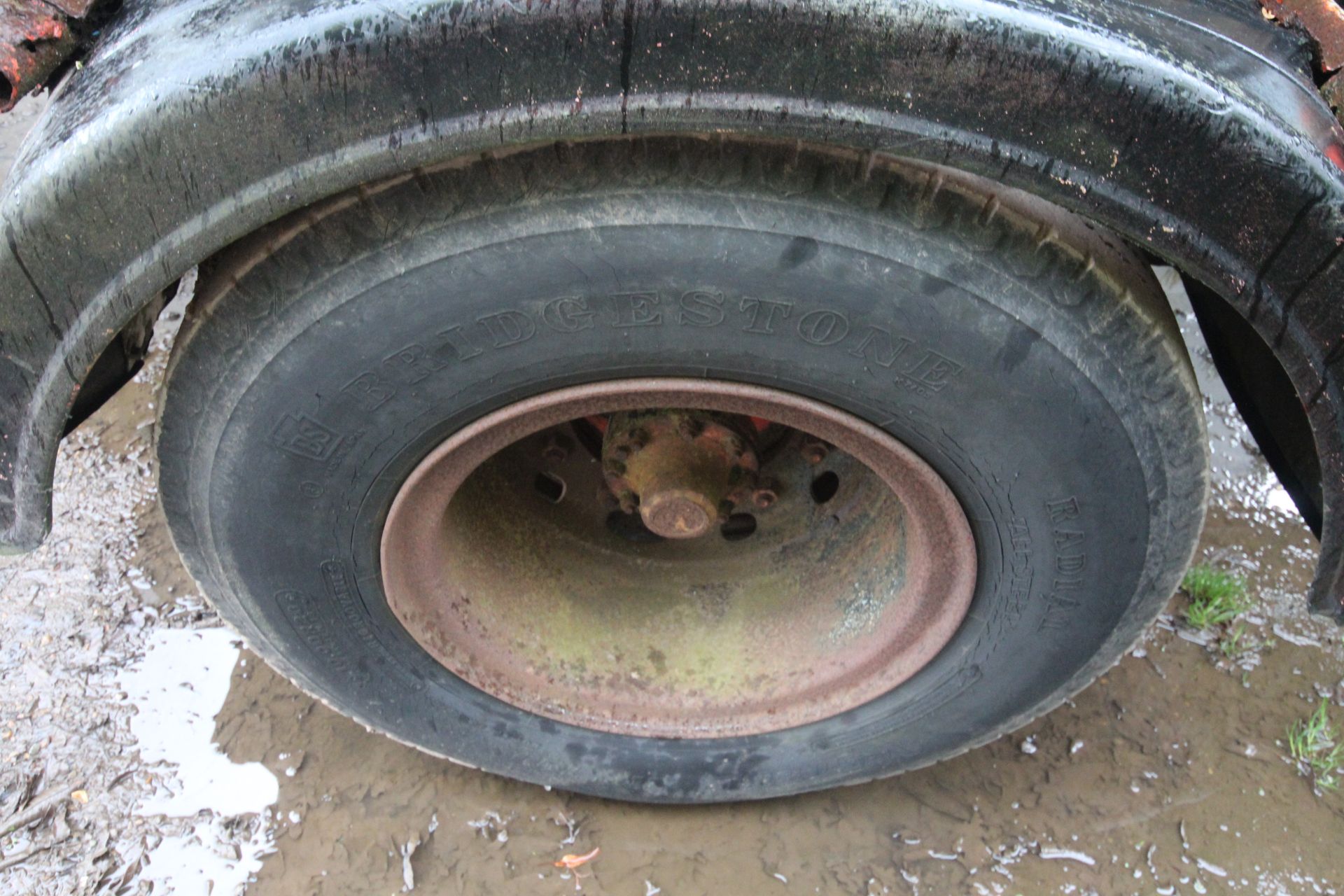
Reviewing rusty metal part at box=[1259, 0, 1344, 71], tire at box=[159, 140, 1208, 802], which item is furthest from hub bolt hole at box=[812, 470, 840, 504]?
rusty metal part at box=[1259, 0, 1344, 71]

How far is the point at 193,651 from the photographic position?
225cm

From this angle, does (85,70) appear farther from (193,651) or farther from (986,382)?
(193,651)

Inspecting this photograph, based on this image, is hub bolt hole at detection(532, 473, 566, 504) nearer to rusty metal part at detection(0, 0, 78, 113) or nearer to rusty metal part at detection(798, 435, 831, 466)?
rusty metal part at detection(798, 435, 831, 466)

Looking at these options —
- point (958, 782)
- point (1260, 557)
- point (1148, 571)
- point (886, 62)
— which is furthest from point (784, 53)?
point (1260, 557)

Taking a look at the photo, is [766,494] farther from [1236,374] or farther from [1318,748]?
[1318,748]

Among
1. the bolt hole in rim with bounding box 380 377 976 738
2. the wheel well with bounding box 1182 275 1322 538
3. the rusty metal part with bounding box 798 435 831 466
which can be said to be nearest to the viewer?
the wheel well with bounding box 1182 275 1322 538

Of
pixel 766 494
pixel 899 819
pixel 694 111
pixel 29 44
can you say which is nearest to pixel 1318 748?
pixel 899 819

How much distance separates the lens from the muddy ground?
1928 millimetres

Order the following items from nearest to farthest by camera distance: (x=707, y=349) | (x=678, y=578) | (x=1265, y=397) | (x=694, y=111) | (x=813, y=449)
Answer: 1. (x=694, y=111)
2. (x=707, y=349)
3. (x=1265, y=397)
4. (x=813, y=449)
5. (x=678, y=578)

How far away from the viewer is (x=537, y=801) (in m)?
2.05

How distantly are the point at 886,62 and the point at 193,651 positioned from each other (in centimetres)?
198

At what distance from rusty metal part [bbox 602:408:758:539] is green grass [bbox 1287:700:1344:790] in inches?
53.1

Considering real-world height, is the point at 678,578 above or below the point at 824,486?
below

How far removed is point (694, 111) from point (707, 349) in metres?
0.34
